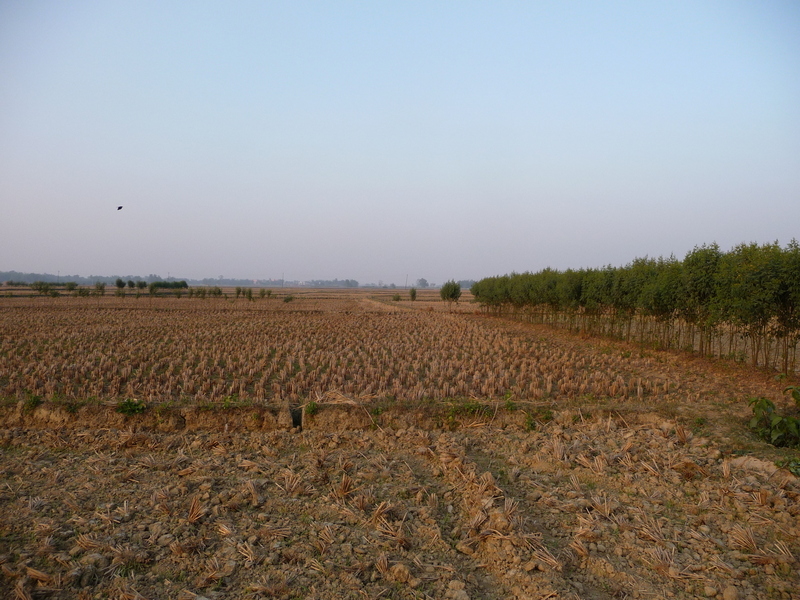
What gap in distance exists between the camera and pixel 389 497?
6.43 meters

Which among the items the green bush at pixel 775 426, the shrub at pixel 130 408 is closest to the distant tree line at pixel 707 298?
the green bush at pixel 775 426

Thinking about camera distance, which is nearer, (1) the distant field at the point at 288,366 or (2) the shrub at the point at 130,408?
(2) the shrub at the point at 130,408

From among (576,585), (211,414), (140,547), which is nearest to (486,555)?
(576,585)

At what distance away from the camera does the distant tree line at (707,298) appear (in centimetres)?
1471

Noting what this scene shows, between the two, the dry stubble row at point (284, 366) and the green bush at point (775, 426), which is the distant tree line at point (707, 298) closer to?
the dry stubble row at point (284, 366)

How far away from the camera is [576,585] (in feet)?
15.5

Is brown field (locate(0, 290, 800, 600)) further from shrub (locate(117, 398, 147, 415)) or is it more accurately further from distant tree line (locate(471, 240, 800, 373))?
distant tree line (locate(471, 240, 800, 373))

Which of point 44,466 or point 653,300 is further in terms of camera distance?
point 653,300

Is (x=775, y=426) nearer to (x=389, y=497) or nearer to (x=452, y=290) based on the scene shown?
(x=389, y=497)

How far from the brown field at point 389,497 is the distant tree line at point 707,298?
3.88 meters

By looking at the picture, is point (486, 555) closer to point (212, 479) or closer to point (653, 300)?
point (212, 479)

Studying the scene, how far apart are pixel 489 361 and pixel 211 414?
36.2 feet

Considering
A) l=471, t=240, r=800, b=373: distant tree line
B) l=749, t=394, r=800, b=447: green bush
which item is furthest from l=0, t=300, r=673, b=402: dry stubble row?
l=749, t=394, r=800, b=447: green bush

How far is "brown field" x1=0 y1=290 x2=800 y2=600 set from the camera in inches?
188
